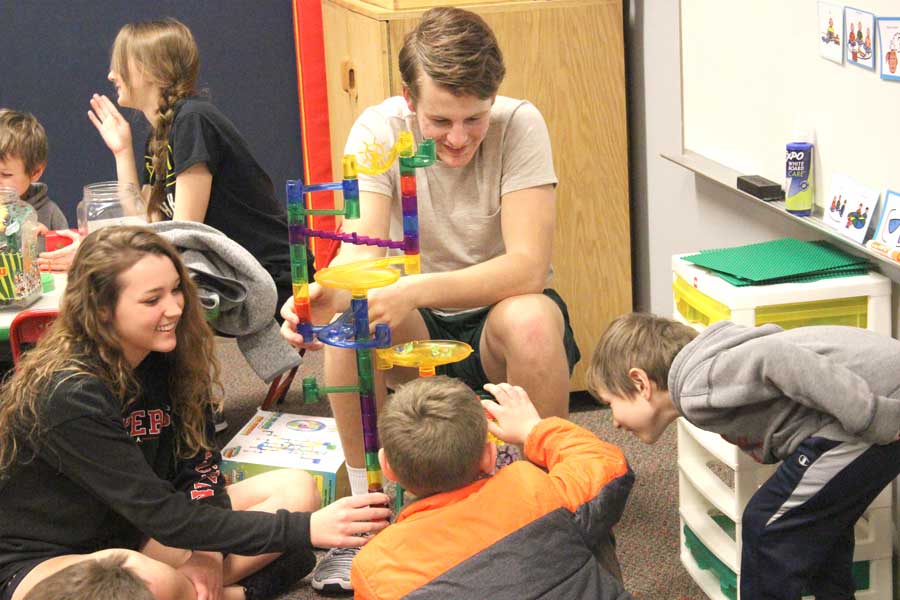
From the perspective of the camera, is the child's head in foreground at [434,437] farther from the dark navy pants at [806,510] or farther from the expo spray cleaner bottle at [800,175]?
the expo spray cleaner bottle at [800,175]

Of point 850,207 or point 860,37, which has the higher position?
point 860,37

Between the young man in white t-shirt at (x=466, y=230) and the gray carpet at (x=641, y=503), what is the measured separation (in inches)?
13.5

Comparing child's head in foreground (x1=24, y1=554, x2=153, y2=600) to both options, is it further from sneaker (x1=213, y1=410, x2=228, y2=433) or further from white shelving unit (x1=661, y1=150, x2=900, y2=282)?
sneaker (x1=213, y1=410, x2=228, y2=433)

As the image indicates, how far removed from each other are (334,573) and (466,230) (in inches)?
28.3

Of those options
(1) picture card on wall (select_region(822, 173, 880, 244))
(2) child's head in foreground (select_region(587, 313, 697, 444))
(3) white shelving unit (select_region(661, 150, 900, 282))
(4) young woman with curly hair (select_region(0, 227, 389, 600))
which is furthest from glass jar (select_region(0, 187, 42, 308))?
(1) picture card on wall (select_region(822, 173, 880, 244))

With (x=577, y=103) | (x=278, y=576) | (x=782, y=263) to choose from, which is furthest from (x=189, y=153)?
(x=782, y=263)

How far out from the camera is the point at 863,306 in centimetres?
188

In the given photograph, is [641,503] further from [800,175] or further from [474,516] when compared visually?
[474,516]

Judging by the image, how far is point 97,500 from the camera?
1873 mm

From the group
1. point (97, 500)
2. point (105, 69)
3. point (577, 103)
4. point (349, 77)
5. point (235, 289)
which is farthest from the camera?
point (105, 69)

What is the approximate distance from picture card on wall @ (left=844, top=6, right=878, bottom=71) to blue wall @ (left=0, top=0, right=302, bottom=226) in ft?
9.08

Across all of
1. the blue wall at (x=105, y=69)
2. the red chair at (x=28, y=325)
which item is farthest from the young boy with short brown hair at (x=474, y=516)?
the blue wall at (x=105, y=69)

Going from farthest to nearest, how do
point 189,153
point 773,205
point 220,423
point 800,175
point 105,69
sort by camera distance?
point 105,69
point 220,423
point 189,153
point 773,205
point 800,175

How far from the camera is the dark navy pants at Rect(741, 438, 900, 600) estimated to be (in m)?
1.63
